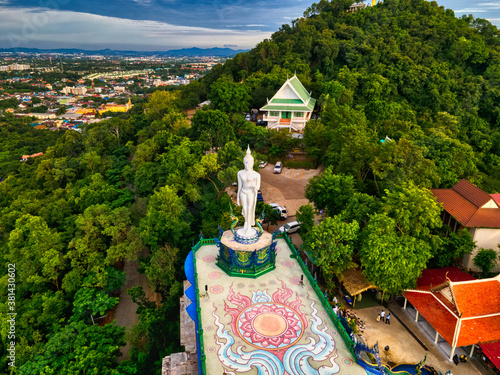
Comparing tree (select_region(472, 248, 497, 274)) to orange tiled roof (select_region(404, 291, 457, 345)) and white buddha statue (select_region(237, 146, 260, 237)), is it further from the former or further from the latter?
white buddha statue (select_region(237, 146, 260, 237))

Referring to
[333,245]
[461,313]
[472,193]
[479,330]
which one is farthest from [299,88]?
[479,330]

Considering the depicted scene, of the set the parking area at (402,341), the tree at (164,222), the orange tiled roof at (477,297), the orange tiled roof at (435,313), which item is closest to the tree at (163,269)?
the tree at (164,222)

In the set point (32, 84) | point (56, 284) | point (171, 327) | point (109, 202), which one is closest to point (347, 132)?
point (171, 327)

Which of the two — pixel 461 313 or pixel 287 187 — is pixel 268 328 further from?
pixel 287 187

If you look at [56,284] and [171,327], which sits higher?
[171,327]

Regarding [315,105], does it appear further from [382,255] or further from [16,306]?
[16,306]
